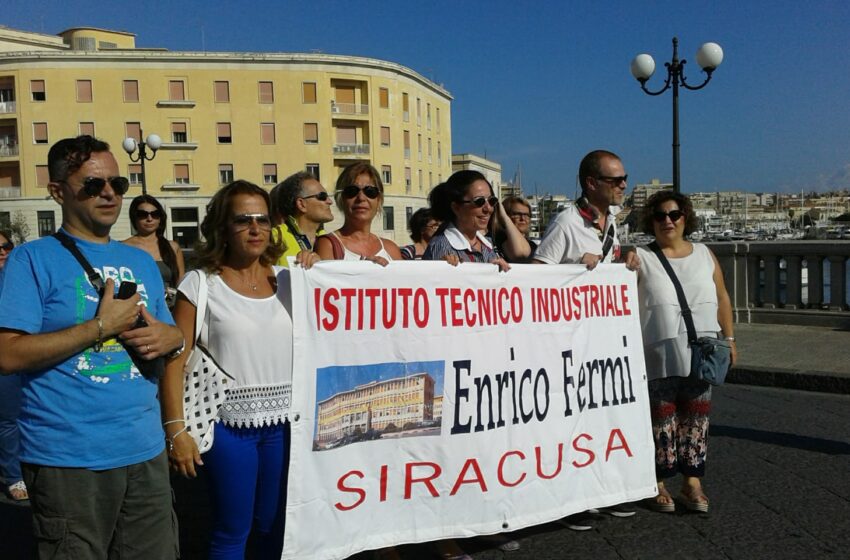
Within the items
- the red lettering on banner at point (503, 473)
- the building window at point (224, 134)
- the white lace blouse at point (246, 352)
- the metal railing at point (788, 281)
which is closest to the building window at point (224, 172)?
the building window at point (224, 134)

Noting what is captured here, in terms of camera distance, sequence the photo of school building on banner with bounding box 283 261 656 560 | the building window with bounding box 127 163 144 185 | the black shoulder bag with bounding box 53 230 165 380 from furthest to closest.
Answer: the building window with bounding box 127 163 144 185, the photo of school building on banner with bounding box 283 261 656 560, the black shoulder bag with bounding box 53 230 165 380

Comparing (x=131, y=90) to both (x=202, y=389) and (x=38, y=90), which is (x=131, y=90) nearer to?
(x=38, y=90)

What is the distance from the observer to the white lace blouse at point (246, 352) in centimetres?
282

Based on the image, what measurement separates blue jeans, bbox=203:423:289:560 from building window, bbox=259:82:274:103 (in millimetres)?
60025

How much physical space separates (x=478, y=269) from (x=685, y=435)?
1.69 metres

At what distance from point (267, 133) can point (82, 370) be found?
60.4 m

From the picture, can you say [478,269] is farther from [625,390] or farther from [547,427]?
[625,390]

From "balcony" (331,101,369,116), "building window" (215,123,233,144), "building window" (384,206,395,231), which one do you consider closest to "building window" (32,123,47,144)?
"building window" (215,123,233,144)

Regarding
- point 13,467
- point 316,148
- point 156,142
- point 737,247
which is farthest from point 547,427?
point 316,148

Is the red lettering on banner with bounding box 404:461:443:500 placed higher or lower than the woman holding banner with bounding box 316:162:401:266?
lower

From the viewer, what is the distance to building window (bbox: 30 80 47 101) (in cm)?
5541

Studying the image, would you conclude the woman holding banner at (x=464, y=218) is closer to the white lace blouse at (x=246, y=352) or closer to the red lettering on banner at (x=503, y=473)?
the red lettering on banner at (x=503, y=473)

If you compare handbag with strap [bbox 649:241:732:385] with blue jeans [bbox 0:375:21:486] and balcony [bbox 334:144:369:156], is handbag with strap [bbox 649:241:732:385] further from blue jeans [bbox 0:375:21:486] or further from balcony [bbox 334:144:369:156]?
balcony [bbox 334:144:369:156]

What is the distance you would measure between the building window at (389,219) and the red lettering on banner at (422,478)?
6305cm
